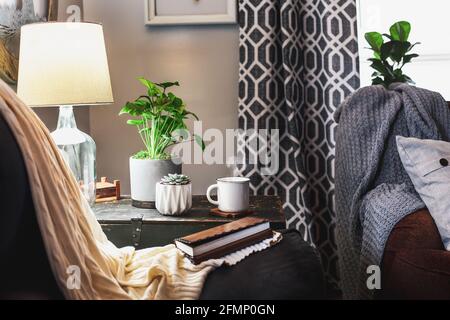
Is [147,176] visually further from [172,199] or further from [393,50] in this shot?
[393,50]

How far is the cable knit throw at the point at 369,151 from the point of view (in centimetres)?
147

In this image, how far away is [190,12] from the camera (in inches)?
81.3

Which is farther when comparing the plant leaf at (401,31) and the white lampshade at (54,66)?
the plant leaf at (401,31)

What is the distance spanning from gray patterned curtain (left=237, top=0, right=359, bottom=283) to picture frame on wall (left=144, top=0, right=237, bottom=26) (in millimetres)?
88

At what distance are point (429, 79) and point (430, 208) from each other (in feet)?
3.92

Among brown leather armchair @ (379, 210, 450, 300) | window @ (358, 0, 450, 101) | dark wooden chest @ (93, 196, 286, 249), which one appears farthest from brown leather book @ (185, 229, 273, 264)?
window @ (358, 0, 450, 101)

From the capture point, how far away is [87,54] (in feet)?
4.48

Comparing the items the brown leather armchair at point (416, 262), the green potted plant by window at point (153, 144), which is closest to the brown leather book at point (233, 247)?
the brown leather armchair at point (416, 262)

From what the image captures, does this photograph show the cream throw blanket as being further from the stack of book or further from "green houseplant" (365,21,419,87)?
"green houseplant" (365,21,419,87)

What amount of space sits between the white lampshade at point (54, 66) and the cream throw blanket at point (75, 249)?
0.49 m

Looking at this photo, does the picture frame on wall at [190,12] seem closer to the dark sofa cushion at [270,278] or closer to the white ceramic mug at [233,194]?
the white ceramic mug at [233,194]

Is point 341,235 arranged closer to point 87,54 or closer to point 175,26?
point 87,54

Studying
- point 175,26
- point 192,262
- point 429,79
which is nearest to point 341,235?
point 192,262

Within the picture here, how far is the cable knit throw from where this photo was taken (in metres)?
1.47
